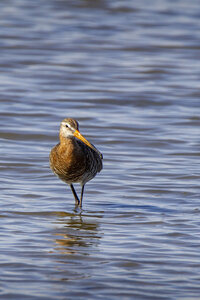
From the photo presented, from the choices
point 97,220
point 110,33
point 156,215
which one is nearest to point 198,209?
point 156,215

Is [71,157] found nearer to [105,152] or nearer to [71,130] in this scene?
[71,130]

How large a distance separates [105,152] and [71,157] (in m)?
2.46

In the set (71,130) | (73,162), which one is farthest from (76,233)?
(71,130)

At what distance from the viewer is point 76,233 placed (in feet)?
21.5

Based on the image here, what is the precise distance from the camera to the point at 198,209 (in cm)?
727

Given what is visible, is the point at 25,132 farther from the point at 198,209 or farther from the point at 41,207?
the point at 198,209

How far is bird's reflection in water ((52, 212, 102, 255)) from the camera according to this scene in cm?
603

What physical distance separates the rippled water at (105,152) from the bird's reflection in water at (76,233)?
11 mm

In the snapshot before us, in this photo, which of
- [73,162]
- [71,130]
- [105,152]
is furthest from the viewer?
[105,152]

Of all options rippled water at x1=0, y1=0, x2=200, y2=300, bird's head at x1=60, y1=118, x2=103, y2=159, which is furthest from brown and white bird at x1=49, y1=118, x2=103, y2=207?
rippled water at x1=0, y1=0, x2=200, y2=300

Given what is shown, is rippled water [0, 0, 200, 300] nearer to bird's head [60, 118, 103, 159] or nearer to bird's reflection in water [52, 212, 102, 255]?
bird's reflection in water [52, 212, 102, 255]

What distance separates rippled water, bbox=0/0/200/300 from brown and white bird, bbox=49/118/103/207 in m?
0.35

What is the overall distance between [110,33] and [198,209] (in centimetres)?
1233

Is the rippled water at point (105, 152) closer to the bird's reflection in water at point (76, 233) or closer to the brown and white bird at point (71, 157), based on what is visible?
the bird's reflection in water at point (76, 233)
